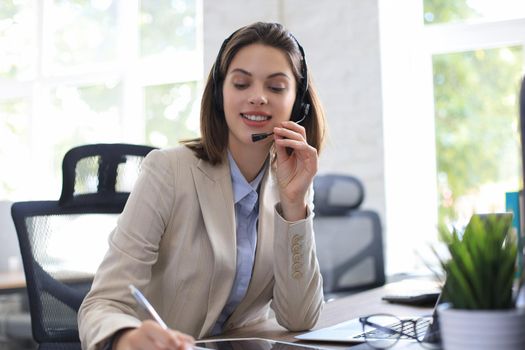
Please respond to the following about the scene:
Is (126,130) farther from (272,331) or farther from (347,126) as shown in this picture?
(272,331)

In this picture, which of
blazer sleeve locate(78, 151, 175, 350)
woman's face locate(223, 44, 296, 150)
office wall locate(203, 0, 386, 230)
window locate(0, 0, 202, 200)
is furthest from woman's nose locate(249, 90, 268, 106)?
window locate(0, 0, 202, 200)

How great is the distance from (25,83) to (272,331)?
431 cm

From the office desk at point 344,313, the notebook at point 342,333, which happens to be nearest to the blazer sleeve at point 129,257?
the office desk at point 344,313

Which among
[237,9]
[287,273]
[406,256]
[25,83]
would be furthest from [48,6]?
[287,273]

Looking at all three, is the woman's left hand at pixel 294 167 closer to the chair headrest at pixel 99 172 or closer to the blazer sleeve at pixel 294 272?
the blazer sleeve at pixel 294 272

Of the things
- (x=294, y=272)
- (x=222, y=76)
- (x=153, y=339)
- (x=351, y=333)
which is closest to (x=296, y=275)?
(x=294, y=272)

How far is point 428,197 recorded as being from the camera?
3.63 meters

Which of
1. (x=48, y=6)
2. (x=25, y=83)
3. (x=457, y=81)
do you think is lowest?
(x=457, y=81)

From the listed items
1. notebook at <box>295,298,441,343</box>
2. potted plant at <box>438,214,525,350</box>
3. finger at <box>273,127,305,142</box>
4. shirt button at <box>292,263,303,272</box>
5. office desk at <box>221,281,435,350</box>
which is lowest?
office desk at <box>221,281,435,350</box>

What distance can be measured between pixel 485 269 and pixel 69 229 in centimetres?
133

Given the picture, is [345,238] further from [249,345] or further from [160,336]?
[160,336]

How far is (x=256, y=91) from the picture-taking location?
4.99ft

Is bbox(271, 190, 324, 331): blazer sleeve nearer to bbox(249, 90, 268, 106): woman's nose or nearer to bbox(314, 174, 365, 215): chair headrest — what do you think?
bbox(249, 90, 268, 106): woman's nose

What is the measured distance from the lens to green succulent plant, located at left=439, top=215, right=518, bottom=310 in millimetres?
735
